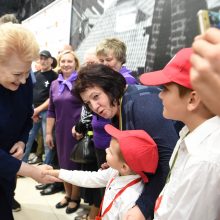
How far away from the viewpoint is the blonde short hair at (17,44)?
4.32 feet

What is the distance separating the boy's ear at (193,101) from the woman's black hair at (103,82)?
740mm

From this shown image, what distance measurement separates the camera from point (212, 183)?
2.58 feet

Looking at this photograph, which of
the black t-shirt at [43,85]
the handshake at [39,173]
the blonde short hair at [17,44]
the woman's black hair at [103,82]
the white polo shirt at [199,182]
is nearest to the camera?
the white polo shirt at [199,182]

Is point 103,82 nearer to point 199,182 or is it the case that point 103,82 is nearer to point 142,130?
point 142,130

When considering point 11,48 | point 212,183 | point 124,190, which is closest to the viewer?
point 212,183

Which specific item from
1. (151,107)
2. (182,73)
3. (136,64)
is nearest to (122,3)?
(136,64)

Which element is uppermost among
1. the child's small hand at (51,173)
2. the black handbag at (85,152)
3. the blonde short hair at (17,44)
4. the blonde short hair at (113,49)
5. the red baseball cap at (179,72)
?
the blonde short hair at (113,49)

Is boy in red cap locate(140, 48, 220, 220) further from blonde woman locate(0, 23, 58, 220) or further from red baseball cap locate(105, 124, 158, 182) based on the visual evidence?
blonde woman locate(0, 23, 58, 220)

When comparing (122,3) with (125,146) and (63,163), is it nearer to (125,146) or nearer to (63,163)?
(63,163)

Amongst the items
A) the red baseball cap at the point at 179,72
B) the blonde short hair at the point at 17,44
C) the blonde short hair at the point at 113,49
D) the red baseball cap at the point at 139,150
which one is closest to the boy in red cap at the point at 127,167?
the red baseball cap at the point at 139,150

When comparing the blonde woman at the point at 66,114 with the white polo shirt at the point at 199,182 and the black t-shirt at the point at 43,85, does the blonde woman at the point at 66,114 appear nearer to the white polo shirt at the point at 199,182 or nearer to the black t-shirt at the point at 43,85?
the black t-shirt at the point at 43,85

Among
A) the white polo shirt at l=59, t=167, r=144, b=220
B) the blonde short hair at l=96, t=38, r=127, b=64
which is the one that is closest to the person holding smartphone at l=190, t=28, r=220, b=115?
the white polo shirt at l=59, t=167, r=144, b=220

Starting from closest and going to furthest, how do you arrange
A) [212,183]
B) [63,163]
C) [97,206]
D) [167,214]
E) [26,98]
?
1. [212,183]
2. [167,214]
3. [26,98]
4. [97,206]
5. [63,163]

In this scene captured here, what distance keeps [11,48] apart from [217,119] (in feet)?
3.05
